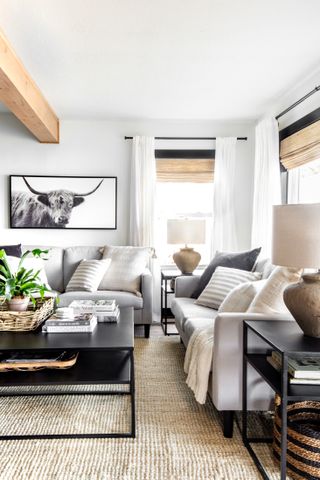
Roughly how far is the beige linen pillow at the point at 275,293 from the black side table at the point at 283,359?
0.52ft

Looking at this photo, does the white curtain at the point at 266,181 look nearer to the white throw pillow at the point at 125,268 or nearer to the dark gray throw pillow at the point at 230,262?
the dark gray throw pillow at the point at 230,262

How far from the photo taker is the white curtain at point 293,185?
4139 millimetres

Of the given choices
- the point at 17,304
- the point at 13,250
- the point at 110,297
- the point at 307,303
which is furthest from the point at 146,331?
the point at 307,303

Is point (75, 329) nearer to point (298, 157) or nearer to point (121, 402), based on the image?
point (121, 402)

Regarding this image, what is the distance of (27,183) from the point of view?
15.5 ft

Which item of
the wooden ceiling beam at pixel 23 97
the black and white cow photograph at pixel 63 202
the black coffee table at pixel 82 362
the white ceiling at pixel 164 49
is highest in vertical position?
the white ceiling at pixel 164 49

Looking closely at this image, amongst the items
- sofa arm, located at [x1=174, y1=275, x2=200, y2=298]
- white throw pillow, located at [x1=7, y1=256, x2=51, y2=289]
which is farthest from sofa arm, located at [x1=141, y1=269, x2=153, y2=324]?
white throw pillow, located at [x1=7, y1=256, x2=51, y2=289]

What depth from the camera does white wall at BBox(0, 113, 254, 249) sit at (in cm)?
473

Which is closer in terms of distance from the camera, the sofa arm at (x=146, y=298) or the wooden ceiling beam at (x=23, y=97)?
the wooden ceiling beam at (x=23, y=97)

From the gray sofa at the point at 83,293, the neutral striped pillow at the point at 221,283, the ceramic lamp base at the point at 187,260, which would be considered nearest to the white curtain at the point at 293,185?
the ceramic lamp base at the point at 187,260

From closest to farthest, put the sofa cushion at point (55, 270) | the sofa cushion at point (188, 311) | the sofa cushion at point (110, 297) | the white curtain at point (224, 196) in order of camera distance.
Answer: the sofa cushion at point (188, 311), the sofa cushion at point (110, 297), the sofa cushion at point (55, 270), the white curtain at point (224, 196)

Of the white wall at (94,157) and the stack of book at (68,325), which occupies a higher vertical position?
the white wall at (94,157)

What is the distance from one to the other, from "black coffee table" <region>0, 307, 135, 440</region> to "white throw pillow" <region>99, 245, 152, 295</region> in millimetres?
1558

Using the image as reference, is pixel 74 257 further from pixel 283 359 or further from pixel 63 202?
pixel 283 359
